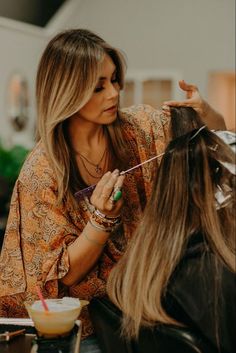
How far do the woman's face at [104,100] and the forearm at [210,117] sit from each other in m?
0.37

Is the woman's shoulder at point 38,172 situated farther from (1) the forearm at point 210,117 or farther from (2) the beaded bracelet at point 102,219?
(1) the forearm at point 210,117

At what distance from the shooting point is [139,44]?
25.2ft

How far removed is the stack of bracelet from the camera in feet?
6.74

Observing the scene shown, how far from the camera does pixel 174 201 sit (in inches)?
66.0

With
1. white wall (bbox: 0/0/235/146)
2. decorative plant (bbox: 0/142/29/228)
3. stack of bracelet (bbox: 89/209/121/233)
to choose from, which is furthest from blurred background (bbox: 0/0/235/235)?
stack of bracelet (bbox: 89/209/121/233)

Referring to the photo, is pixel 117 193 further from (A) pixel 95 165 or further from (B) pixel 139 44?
(B) pixel 139 44

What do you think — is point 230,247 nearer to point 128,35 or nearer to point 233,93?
point 128,35

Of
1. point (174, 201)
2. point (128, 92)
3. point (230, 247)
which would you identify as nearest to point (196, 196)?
point (174, 201)

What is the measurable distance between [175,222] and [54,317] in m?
0.41

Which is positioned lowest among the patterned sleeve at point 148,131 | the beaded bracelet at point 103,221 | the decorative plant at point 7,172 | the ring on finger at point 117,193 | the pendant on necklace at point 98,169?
the decorative plant at point 7,172

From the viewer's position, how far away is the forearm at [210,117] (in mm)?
2355

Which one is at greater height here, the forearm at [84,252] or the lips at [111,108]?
the lips at [111,108]

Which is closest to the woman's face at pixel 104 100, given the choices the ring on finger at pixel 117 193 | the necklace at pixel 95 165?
the necklace at pixel 95 165

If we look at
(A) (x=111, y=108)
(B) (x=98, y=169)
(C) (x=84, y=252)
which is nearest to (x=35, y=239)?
(C) (x=84, y=252)
